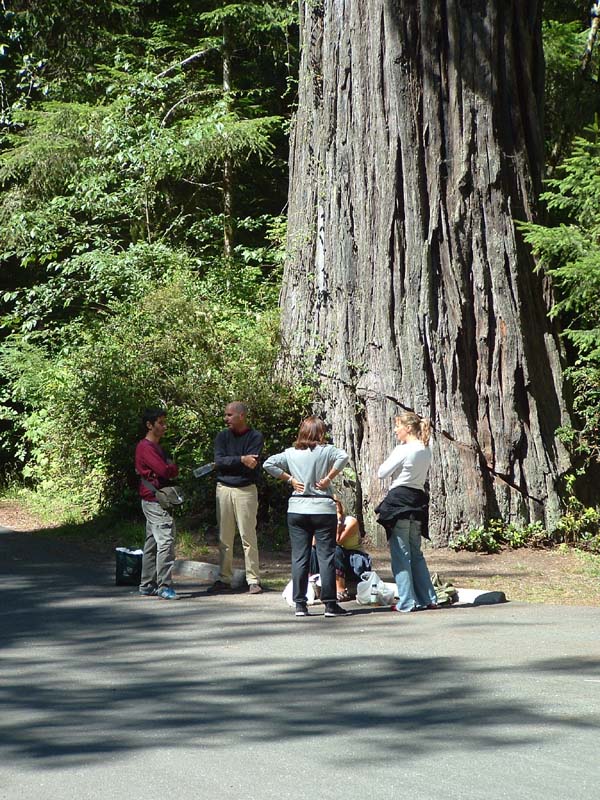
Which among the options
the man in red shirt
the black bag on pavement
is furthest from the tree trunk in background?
the man in red shirt

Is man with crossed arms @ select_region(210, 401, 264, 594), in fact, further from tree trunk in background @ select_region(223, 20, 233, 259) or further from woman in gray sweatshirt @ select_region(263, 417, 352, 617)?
tree trunk in background @ select_region(223, 20, 233, 259)

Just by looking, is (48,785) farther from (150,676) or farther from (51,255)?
(51,255)

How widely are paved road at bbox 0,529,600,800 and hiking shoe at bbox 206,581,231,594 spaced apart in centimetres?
70

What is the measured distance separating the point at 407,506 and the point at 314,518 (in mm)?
882

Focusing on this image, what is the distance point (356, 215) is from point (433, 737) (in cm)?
1045

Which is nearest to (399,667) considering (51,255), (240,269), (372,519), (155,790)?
(155,790)

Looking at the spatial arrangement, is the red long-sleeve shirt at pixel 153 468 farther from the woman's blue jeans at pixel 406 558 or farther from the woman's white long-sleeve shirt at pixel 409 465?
the woman's blue jeans at pixel 406 558

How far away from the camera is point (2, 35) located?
24172mm

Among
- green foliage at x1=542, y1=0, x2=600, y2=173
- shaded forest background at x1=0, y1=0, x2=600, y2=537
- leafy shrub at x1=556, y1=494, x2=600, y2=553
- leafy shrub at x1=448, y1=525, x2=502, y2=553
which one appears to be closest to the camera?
leafy shrub at x1=448, y1=525, x2=502, y2=553

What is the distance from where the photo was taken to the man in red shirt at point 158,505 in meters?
11.0

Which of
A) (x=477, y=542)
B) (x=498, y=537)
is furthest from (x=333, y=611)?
(x=498, y=537)

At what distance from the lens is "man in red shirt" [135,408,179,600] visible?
1100cm

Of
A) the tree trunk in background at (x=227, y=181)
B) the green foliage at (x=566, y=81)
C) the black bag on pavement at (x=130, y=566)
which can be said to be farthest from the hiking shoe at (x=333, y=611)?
the tree trunk in background at (x=227, y=181)

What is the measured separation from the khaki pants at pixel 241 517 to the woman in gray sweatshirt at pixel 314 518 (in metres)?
1.10
